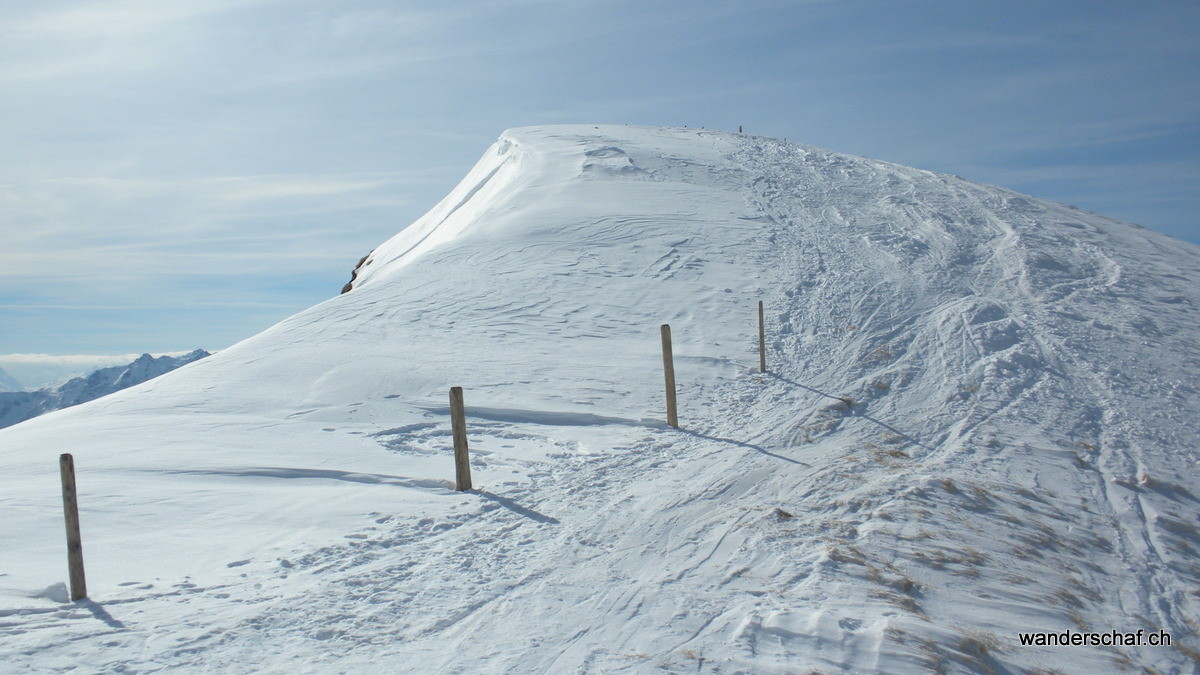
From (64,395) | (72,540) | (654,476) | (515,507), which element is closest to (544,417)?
(654,476)

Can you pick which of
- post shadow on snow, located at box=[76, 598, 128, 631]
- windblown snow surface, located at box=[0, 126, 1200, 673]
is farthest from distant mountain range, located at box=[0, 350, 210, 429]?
post shadow on snow, located at box=[76, 598, 128, 631]

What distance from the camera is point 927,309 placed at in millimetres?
17453

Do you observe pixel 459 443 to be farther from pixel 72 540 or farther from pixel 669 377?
pixel 669 377

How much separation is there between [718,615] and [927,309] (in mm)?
13463

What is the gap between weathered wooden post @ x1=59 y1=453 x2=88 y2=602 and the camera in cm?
595

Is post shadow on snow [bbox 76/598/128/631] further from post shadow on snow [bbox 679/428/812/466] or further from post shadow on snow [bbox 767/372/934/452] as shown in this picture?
post shadow on snow [bbox 767/372/934/452]

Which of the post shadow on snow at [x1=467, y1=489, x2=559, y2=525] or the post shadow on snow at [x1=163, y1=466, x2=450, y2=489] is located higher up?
the post shadow on snow at [x1=163, y1=466, x2=450, y2=489]

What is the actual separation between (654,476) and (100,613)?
599cm

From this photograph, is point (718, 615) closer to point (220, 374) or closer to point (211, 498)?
point (211, 498)

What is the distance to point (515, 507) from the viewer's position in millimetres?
8539

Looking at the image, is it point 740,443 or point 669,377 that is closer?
point 740,443

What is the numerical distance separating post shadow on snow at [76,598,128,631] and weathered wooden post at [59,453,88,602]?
8cm

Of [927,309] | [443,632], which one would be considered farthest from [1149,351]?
[443,632]

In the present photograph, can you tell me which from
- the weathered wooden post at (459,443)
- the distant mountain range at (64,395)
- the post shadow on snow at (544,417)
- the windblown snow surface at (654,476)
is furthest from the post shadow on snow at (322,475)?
the distant mountain range at (64,395)
